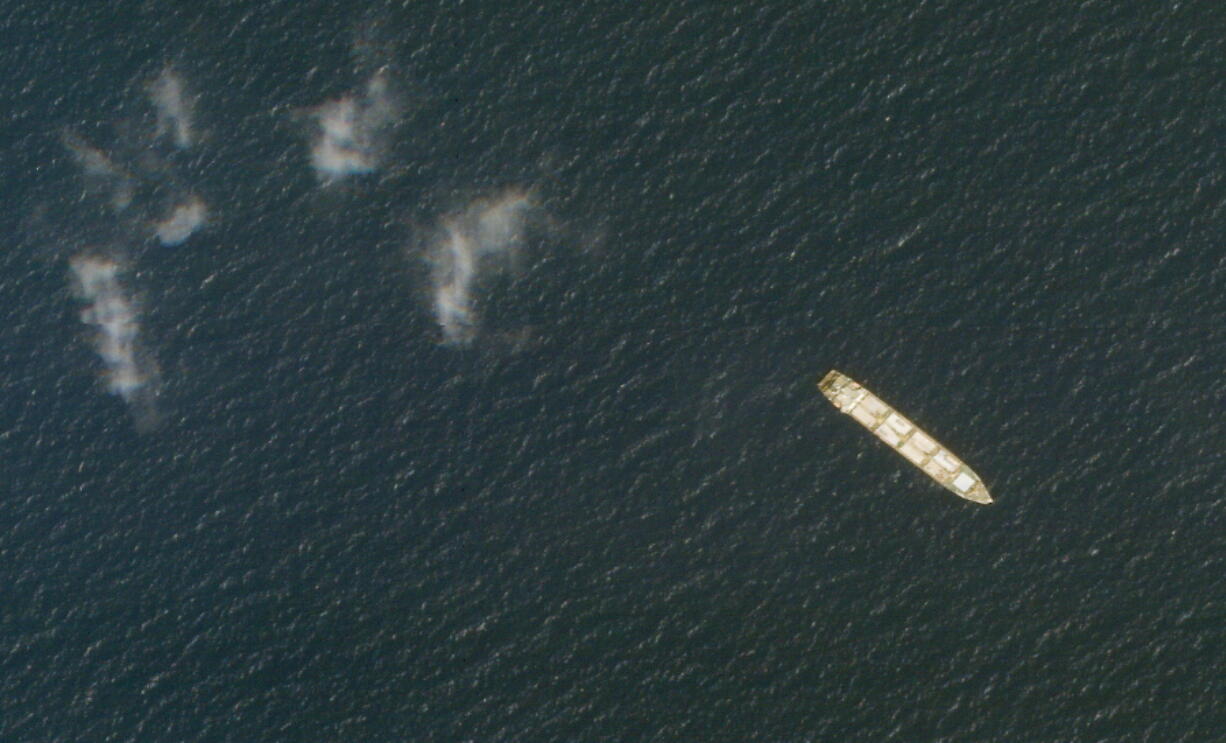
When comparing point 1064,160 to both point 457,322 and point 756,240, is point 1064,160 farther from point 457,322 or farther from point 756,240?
point 457,322

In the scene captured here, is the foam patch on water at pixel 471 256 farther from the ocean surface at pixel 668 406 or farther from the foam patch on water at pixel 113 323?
the foam patch on water at pixel 113 323

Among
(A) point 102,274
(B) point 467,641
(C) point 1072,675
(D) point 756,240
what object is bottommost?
(C) point 1072,675

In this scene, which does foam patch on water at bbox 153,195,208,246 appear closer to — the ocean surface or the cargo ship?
the ocean surface

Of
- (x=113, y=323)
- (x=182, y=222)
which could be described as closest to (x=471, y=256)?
(x=182, y=222)

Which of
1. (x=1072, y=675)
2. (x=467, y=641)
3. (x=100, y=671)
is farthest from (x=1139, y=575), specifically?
(x=100, y=671)

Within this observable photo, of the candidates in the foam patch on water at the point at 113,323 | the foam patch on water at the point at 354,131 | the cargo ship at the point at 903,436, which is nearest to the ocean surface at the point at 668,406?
the foam patch on water at the point at 113,323

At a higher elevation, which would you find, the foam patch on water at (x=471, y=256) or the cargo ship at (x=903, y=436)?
the foam patch on water at (x=471, y=256)
